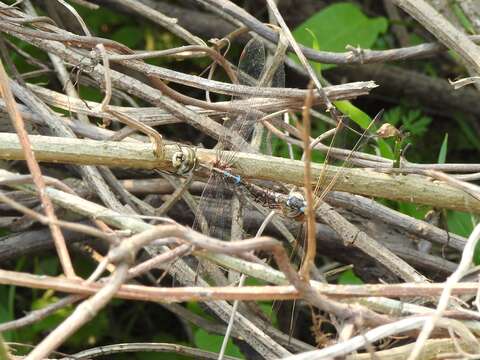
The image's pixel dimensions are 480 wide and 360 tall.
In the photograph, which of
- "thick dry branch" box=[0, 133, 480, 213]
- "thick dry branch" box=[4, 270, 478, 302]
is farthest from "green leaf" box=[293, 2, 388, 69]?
"thick dry branch" box=[4, 270, 478, 302]

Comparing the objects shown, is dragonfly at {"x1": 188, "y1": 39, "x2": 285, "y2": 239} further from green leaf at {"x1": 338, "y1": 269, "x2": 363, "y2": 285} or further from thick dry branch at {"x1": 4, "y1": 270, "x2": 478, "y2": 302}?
thick dry branch at {"x1": 4, "y1": 270, "x2": 478, "y2": 302}

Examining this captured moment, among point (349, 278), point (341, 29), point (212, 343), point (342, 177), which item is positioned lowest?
point (212, 343)

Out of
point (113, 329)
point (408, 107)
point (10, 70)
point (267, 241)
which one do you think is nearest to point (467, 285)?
point (267, 241)

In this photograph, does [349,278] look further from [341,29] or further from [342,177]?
[341,29]

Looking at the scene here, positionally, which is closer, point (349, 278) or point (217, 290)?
point (217, 290)

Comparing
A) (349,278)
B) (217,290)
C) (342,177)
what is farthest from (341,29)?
(217,290)

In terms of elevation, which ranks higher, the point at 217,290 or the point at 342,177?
the point at 342,177
